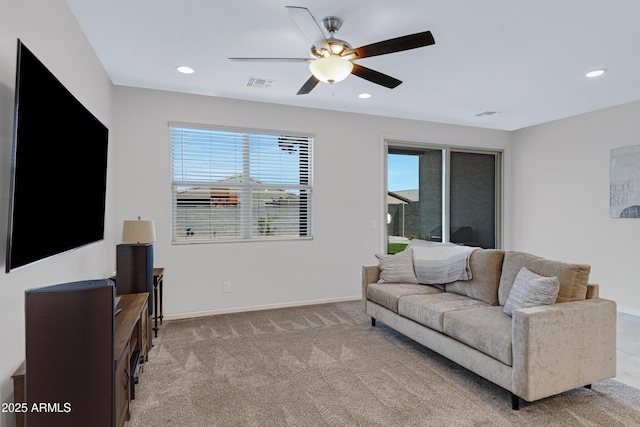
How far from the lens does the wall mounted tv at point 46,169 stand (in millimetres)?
1467

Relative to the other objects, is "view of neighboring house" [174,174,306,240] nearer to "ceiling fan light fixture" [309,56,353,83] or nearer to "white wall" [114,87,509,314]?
"white wall" [114,87,509,314]

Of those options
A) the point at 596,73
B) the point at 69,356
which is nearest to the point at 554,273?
the point at 596,73

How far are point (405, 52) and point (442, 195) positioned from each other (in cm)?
314

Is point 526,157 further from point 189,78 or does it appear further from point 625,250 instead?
point 189,78

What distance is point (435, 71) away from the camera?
137 inches

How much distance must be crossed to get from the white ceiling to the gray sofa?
5.66ft

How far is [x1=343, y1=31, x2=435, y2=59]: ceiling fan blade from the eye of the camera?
212 cm

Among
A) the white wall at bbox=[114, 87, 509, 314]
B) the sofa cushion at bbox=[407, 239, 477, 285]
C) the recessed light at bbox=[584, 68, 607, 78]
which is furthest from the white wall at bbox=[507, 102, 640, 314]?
the sofa cushion at bbox=[407, 239, 477, 285]

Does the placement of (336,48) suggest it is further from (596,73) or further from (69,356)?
(596,73)

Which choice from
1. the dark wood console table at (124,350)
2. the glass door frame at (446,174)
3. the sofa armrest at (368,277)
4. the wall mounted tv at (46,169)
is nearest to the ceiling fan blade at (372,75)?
the wall mounted tv at (46,169)

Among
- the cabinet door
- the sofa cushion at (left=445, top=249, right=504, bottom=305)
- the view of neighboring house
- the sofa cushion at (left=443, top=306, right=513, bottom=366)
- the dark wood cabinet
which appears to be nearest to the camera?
the dark wood cabinet

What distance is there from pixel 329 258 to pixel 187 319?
1.89 m

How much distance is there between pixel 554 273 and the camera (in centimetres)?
261

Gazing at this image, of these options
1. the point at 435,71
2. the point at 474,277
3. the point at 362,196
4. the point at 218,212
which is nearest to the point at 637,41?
the point at 435,71
